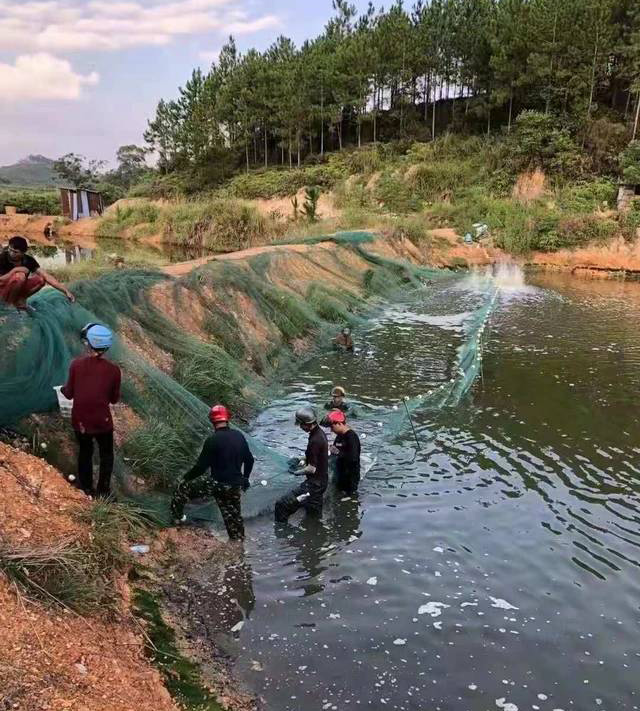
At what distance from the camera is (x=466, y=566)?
6.04m

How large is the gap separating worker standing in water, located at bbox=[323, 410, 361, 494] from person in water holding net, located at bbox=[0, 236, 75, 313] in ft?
12.4

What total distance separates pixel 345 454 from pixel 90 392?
3.04 metres

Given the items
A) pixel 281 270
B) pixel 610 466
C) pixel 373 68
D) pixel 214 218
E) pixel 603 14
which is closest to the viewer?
pixel 610 466

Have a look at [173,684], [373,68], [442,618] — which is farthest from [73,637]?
[373,68]

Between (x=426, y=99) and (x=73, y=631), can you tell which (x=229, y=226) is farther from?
(x=73, y=631)

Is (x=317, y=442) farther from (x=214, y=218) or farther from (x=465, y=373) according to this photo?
(x=214, y=218)

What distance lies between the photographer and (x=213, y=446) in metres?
6.13

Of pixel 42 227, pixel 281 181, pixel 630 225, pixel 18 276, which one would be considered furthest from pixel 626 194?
pixel 42 227

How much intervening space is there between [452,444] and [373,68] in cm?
4811

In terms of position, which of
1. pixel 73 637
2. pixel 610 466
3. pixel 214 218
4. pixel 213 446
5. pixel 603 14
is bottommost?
pixel 610 466

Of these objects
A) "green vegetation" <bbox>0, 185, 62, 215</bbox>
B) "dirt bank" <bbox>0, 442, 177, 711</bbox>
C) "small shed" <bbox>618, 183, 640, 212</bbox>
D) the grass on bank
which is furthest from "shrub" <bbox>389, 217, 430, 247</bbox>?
"green vegetation" <bbox>0, 185, 62, 215</bbox>

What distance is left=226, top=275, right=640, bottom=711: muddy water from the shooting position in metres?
4.55

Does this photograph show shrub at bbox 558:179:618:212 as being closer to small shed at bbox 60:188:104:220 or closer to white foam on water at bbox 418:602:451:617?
white foam on water at bbox 418:602:451:617

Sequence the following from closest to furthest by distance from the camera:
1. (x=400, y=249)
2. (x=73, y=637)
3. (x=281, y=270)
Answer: (x=73, y=637), (x=281, y=270), (x=400, y=249)
